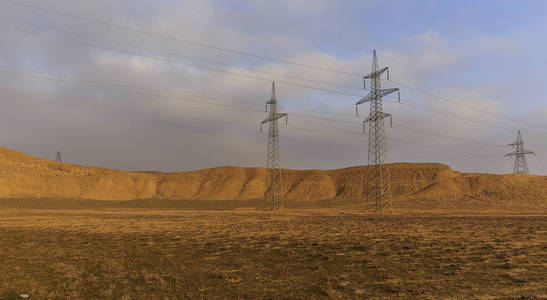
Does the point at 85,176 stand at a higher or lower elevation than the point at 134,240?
higher

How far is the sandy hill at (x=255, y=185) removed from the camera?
69.5 meters

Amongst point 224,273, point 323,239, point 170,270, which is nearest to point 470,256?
point 323,239

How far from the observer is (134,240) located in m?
19.0

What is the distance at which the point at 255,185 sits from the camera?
110 metres

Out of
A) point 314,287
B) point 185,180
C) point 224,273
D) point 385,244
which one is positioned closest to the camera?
point 314,287

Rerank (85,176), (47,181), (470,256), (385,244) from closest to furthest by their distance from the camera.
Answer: (470,256) → (385,244) → (47,181) → (85,176)

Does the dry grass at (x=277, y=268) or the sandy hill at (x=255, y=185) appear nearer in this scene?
the dry grass at (x=277, y=268)

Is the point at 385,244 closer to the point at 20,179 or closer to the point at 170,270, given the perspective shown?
the point at 170,270

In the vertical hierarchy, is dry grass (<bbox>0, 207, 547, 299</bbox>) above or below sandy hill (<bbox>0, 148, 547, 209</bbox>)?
below

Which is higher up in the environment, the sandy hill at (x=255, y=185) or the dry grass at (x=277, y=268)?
the sandy hill at (x=255, y=185)

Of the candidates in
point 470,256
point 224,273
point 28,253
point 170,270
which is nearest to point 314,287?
point 224,273

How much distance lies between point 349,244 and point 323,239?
2.31 metres

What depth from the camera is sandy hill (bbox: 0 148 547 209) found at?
6950 centimetres

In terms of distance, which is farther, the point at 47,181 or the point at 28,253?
the point at 47,181
